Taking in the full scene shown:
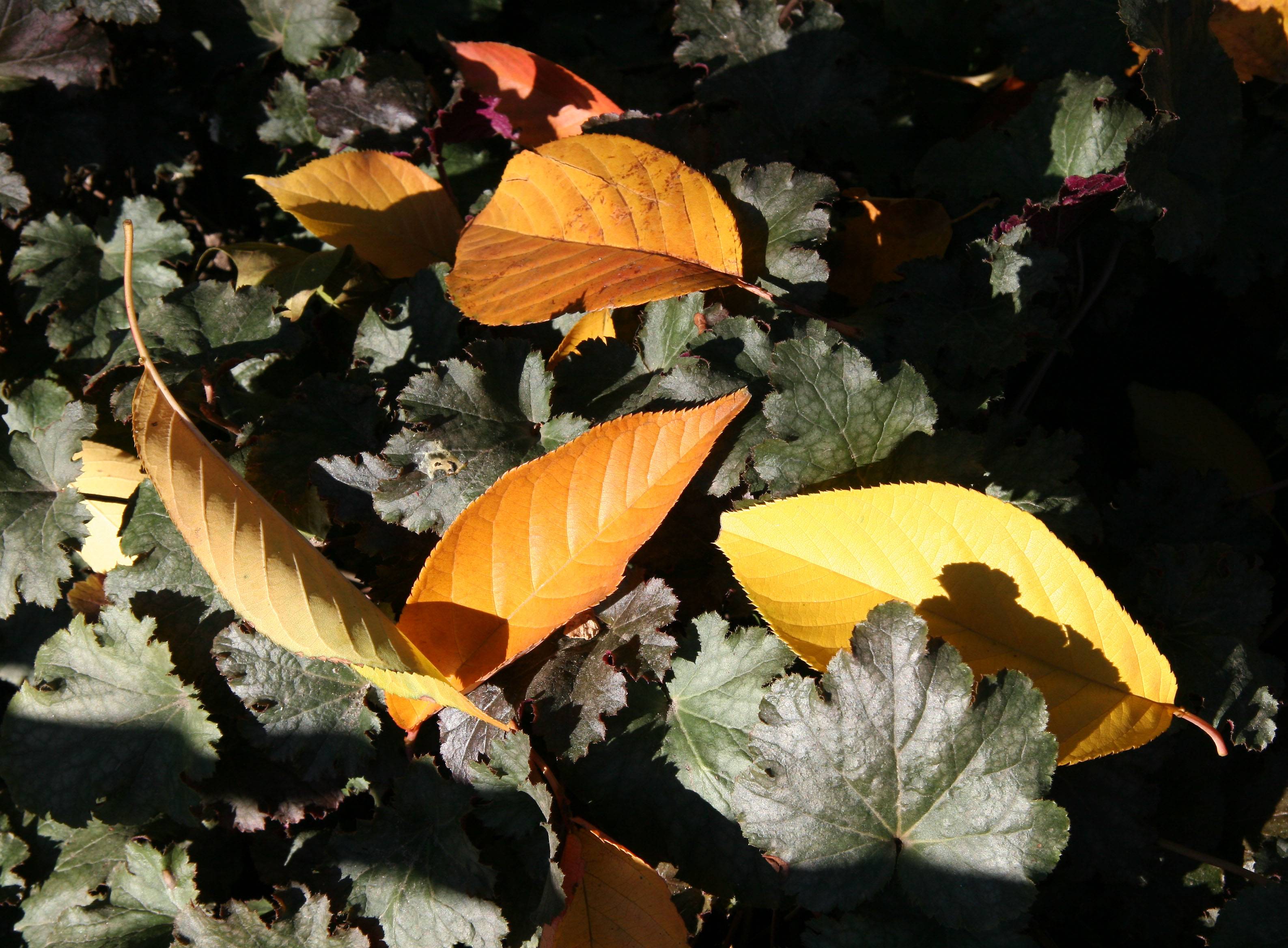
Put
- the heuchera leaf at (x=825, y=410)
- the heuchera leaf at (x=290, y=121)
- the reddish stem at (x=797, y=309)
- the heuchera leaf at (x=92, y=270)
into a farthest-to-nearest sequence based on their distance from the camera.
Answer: the heuchera leaf at (x=290, y=121), the heuchera leaf at (x=92, y=270), the reddish stem at (x=797, y=309), the heuchera leaf at (x=825, y=410)

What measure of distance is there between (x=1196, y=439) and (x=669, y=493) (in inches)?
46.3

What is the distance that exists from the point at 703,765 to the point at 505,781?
11.4 inches

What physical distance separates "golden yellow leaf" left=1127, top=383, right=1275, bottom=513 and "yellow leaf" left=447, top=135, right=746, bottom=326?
3.02 feet

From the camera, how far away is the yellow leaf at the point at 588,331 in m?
1.55

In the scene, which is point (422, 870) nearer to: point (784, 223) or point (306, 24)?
point (784, 223)

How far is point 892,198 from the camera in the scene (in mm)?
1812

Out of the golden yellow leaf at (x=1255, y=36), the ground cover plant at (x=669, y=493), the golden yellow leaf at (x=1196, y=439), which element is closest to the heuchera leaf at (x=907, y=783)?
the ground cover plant at (x=669, y=493)

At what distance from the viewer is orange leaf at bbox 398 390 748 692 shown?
122 cm

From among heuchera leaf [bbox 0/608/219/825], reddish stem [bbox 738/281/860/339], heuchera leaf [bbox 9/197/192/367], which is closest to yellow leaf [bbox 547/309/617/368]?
reddish stem [bbox 738/281/860/339]

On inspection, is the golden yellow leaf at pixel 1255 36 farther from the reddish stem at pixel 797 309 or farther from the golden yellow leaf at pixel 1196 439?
the reddish stem at pixel 797 309

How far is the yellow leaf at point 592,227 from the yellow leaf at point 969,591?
0.43m

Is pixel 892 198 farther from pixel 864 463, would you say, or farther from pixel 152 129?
pixel 152 129

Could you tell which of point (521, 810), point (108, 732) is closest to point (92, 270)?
point (108, 732)

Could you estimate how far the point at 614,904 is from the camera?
138 centimetres
